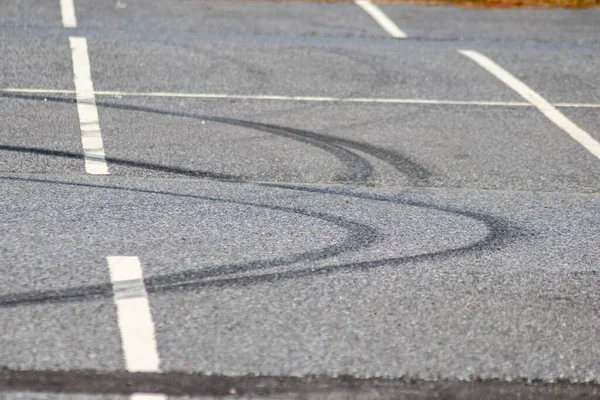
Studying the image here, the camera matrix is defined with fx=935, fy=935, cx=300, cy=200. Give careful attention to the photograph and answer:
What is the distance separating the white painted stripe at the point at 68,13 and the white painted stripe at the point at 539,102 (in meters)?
5.09

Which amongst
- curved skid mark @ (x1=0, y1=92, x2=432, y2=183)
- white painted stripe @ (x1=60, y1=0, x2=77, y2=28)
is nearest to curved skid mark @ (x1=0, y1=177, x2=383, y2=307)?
Answer: curved skid mark @ (x1=0, y1=92, x2=432, y2=183)

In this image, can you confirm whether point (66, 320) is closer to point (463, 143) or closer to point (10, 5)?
point (463, 143)

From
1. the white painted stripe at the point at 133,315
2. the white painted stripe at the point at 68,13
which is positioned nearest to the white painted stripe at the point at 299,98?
the white painted stripe at the point at 68,13

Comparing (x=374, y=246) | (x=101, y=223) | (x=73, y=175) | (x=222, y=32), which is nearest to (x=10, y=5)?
(x=222, y=32)

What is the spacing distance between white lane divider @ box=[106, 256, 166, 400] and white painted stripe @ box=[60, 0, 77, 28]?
7576mm

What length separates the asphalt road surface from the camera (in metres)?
4.29

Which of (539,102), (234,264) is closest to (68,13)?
(539,102)

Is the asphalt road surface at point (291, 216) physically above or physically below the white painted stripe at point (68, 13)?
below

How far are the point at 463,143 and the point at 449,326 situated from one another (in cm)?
405

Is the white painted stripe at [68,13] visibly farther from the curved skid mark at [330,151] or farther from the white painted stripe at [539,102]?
the white painted stripe at [539,102]

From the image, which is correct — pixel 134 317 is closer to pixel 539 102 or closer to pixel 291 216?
pixel 291 216

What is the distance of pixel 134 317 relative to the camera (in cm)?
458

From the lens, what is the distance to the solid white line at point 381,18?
1323 cm

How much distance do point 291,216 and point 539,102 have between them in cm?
474
